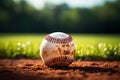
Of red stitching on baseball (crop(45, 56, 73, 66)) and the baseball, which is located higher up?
the baseball

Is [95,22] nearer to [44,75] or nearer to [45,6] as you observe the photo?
[45,6]

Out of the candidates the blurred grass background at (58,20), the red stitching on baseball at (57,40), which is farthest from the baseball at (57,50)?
the blurred grass background at (58,20)

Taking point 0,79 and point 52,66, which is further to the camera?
point 52,66

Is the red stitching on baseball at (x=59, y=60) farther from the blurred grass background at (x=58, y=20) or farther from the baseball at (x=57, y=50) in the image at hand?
the blurred grass background at (x=58, y=20)

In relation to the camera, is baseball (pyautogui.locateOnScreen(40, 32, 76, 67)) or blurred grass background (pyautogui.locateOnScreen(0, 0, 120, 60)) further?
blurred grass background (pyautogui.locateOnScreen(0, 0, 120, 60))

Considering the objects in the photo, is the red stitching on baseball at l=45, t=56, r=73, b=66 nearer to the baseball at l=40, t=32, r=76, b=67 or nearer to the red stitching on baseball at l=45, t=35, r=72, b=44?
the baseball at l=40, t=32, r=76, b=67

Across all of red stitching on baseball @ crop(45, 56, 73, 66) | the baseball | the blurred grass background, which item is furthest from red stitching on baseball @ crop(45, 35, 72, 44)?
the blurred grass background

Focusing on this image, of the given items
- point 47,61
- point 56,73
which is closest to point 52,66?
point 47,61

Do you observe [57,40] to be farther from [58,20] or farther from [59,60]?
[58,20]
